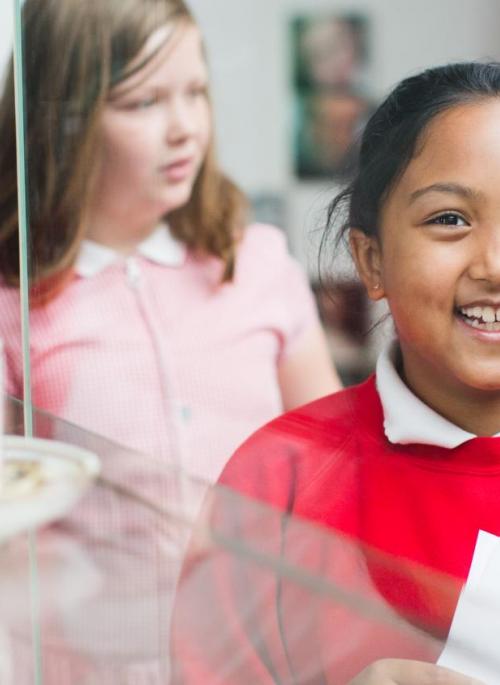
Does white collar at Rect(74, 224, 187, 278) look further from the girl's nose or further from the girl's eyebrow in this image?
the girl's eyebrow

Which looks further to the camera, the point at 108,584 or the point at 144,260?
the point at 144,260

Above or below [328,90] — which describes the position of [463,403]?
A: below

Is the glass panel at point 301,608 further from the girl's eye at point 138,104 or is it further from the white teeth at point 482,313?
the girl's eye at point 138,104

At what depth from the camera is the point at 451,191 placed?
2.50 feet

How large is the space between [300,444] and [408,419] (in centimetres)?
9

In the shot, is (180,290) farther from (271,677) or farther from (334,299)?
(271,677)

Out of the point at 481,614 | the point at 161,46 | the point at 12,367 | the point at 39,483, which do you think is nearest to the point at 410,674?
the point at 481,614

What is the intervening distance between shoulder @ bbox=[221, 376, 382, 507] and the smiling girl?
1 cm

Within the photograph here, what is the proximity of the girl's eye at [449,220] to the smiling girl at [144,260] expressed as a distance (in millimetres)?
155

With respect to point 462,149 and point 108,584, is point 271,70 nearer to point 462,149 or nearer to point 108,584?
point 462,149

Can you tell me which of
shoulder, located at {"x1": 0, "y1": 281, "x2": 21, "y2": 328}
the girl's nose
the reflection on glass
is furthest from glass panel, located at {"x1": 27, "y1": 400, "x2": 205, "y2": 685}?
the girl's nose

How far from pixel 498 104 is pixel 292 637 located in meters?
0.41

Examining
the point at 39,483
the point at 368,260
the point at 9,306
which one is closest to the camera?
the point at 39,483

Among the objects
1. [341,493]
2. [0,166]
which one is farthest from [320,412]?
[0,166]
